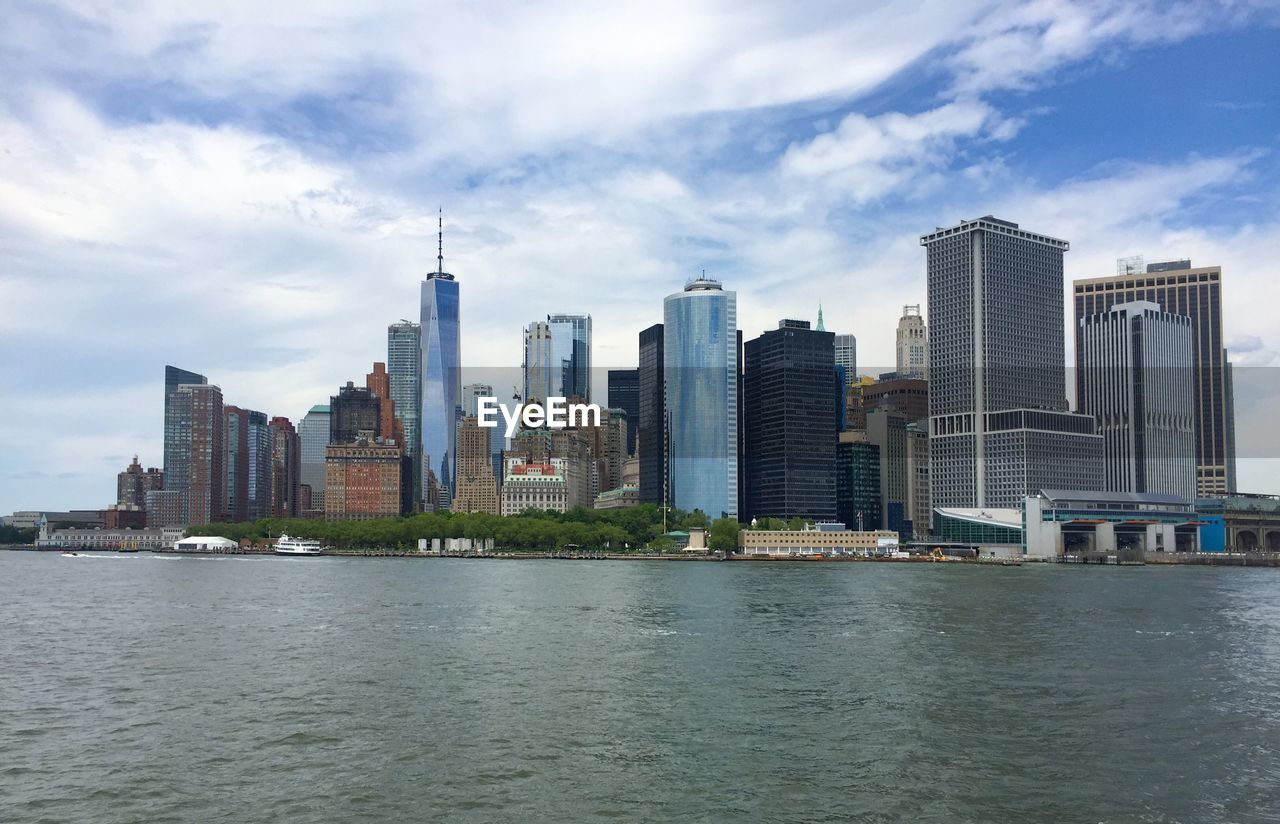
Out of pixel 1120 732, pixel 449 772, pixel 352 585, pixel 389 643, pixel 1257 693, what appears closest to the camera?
pixel 449 772

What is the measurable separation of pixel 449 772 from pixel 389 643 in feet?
106

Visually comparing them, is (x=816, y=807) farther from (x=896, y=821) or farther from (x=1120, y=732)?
(x=1120, y=732)

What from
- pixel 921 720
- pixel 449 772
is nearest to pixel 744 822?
pixel 449 772

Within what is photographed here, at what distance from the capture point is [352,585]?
5094 inches

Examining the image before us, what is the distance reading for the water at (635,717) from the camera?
106 ft

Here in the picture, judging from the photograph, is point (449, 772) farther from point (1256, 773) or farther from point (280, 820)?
point (1256, 773)

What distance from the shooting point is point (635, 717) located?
4366 cm

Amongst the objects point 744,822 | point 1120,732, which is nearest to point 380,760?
point 744,822

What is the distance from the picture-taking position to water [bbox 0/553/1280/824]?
32281 mm

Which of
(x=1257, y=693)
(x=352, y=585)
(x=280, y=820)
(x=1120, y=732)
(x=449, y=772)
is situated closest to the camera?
(x=280, y=820)

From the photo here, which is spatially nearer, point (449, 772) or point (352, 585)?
point (449, 772)

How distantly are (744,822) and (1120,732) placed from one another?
18301 millimetres

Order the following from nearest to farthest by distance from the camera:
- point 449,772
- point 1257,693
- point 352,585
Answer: point 449,772 → point 1257,693 → point 352,585

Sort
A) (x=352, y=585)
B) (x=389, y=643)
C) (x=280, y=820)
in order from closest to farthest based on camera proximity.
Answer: (x=280, y=820) → (x=389, y=643) → (x=352, y=585)
